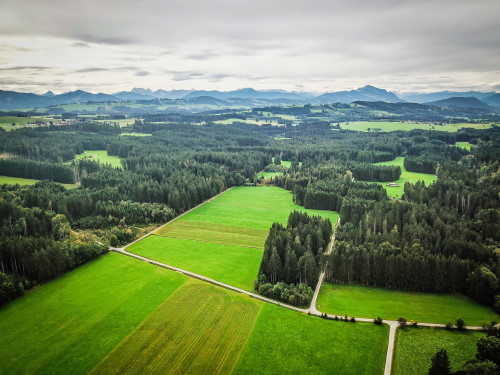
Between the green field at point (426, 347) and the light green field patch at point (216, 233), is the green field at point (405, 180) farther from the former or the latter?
the green field at point (426, 347)

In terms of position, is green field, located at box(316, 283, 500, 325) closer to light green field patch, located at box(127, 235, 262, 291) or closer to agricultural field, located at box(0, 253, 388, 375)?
agricultural field, located at box(0, 253, 388, 375)

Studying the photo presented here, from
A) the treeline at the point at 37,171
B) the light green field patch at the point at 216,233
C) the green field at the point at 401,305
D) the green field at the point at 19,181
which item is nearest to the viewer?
→ the green field at the point at 401,305

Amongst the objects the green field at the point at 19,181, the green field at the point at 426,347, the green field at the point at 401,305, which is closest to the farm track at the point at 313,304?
the green field at the point at 426,347

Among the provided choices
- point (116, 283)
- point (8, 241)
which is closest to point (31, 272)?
point (8, 241)

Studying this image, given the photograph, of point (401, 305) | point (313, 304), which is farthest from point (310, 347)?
point (401, 305)

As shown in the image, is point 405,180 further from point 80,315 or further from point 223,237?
point 80,315

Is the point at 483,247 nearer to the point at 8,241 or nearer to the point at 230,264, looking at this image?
the point at 230,264
